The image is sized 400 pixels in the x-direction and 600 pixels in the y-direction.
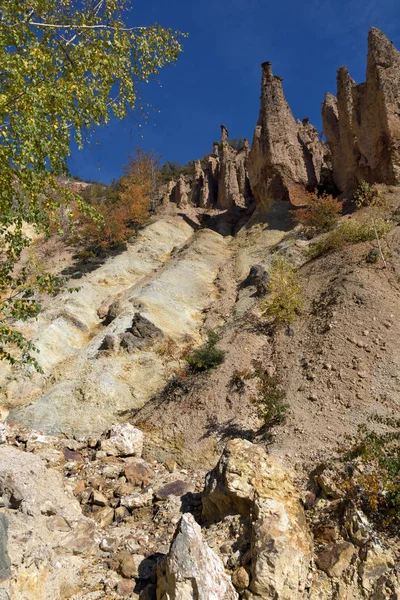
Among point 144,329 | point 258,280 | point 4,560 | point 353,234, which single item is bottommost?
point 4,560

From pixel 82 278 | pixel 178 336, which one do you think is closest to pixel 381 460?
pixel 178 336

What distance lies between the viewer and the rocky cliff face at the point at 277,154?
29.9m

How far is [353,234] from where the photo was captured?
17938mm

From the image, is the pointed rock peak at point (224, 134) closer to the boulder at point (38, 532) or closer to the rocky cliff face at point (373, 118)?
the rocky cliff face at point (373, 118)

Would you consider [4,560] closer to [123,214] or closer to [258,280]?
[258,280]

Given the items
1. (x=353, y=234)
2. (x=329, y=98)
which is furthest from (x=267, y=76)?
(x=353, y=234)

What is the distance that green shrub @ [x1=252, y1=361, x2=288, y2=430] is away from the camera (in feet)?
34.1

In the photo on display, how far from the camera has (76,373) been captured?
14.9 metres

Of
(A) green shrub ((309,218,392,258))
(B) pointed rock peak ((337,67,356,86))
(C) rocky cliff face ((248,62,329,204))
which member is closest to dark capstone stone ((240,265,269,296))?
(A) green shrub ((309,218,392,258))

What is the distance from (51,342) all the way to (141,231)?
15.4 meters

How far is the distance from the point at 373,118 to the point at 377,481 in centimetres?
2433

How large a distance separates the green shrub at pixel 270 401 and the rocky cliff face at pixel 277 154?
68.4 feet

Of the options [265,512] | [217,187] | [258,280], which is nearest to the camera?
[265,512]

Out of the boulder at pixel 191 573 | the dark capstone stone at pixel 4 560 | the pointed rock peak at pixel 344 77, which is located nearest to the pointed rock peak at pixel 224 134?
the pointed rock peak at pixel 344 77
